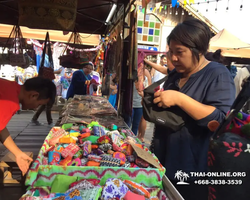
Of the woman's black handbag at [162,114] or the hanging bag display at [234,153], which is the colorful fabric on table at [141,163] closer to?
the woman's black handbag at [162,114]

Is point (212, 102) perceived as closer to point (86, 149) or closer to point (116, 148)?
point (116, 148)

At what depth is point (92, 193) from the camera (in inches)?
36.9

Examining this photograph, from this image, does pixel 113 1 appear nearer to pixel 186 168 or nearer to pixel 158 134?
pixel 158 134

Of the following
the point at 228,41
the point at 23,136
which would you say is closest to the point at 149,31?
the point at 228,41

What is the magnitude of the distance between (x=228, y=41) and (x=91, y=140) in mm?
6714

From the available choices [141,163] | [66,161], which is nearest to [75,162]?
[66,161]

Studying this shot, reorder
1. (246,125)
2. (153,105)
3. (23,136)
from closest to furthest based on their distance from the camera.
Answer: (246,125), (153,105), (23,136)

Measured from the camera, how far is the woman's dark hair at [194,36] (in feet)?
3.60

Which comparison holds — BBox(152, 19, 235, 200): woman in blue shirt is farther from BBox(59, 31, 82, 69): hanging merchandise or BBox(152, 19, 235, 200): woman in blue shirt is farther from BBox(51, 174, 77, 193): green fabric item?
BBox(59, 31, 82, 69): hanging merchandise

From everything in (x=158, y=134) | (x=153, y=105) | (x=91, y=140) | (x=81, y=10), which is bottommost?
(x=91, y=140)

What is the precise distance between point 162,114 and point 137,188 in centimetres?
42

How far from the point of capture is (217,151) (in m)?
0.73

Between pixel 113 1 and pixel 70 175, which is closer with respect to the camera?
pixel 70 175

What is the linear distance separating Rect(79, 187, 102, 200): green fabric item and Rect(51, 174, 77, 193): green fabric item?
0.10 m
